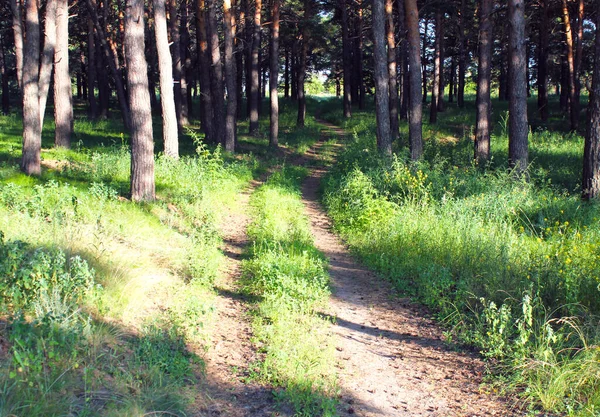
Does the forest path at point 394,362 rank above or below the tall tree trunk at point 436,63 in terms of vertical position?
below

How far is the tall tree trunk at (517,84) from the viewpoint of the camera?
41.7 feet

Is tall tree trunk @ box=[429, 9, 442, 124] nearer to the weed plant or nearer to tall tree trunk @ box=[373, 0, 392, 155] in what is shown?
tall tree trunk @ box=[373, 0, 392, 155]

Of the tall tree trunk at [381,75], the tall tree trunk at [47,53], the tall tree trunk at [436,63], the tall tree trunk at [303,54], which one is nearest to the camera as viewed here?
the tall tree trunk at [47,53]

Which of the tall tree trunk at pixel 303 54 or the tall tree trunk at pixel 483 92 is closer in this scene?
the tall tree trunk at pixel 483 92

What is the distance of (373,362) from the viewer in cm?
539

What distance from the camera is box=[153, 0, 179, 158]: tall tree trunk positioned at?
13.8 metres

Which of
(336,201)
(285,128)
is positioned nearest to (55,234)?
(336,201)

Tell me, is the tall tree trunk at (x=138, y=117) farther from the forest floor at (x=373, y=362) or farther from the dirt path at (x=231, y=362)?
Result: the forest floor at (x=373, y=362)

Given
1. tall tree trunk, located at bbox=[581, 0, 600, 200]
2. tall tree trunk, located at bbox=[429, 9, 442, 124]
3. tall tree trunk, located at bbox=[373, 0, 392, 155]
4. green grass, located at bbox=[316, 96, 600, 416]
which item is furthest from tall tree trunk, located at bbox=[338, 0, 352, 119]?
green grass, located at bbox=[316, 96, 600, 416]

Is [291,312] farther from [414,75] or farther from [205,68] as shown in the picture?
[205,68]

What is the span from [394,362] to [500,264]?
231cm

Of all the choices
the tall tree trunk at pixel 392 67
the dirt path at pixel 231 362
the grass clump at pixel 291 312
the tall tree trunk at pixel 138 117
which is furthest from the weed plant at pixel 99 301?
the tall tree trunk at pixel 392 67

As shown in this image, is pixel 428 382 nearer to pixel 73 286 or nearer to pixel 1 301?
pixel 73 286

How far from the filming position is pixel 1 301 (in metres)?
4.68
